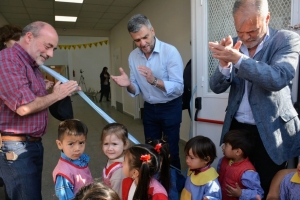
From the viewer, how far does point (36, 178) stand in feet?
4.40

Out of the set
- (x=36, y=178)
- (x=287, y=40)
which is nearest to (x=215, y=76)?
(x=287, y=40)

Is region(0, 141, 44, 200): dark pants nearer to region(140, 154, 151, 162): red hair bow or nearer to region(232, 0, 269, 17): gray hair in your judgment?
region(140, 154, 151, 162): red hair bow

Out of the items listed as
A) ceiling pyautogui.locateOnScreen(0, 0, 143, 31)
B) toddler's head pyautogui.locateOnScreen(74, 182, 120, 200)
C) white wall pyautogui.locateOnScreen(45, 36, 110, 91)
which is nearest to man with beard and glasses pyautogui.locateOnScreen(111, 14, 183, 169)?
toddler's head pyautogui.locateOnScreen(74, 182, 120, 200)

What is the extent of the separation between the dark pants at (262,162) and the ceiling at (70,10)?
452 centimetres

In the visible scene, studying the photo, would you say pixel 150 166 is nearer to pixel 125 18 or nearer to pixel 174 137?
pixel 174 137

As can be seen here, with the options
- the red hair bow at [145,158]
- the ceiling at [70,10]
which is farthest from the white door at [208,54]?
the ceiling at [70,10]

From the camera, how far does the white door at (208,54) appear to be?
73.7 inches

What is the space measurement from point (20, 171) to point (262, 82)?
128 cm

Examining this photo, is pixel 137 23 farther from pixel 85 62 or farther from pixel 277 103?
pixel 85 62

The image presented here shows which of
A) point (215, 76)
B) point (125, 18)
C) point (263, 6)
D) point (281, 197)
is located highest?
point (125, 18)

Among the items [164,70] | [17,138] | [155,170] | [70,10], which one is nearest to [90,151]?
[164,70]

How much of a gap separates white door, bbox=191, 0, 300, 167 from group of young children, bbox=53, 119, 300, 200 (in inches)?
14.8

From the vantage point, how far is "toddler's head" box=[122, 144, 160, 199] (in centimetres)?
117

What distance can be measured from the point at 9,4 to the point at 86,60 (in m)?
8.09
